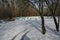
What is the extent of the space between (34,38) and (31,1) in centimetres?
385

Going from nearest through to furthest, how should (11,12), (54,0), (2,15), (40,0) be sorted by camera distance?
(40,0)
(54,0)
(2,15)
(11,12)

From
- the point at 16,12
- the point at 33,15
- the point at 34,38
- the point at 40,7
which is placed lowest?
the point at 33,15

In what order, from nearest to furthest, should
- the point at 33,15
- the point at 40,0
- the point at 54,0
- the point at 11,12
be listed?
the point at 40,0 → the point at 54,0 → the point at 11,12 → the point at 33,15

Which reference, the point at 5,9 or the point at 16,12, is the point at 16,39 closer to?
the point at 5,9

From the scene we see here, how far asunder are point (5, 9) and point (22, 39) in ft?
104

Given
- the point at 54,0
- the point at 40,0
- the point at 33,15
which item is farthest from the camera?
the point at 33,15

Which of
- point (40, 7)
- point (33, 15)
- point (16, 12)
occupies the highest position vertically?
point (40, 7)

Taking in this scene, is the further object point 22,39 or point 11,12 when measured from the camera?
point 11,12

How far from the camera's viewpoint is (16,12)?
5009cm

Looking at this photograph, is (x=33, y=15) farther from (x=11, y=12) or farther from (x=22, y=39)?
(x=22, y=39)

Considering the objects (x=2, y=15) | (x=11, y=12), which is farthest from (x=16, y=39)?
(x=11, y=12)

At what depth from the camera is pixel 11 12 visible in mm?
47906

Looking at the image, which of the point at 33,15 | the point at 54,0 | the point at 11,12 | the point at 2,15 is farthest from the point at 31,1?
the point at 33,15

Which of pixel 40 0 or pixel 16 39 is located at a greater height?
pixel 40 0
